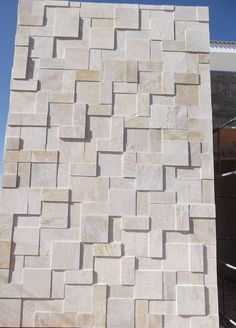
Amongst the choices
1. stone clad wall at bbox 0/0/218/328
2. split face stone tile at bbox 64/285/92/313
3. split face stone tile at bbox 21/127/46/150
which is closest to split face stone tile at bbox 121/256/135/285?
stone clad wall at bbox 0/0/218/328

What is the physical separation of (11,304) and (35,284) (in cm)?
18

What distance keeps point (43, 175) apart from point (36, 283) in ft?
2.19

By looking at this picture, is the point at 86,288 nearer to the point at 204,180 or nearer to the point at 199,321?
the point at 199,321

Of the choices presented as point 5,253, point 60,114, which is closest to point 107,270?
point 5,253

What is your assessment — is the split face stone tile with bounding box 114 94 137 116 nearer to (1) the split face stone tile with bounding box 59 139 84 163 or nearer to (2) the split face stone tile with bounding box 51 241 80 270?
(1) the split face stone tile with bounding box 59 139 84 163

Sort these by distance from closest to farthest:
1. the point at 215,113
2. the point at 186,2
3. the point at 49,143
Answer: the point at 49,143 → the point at 186,2 → the point at 215,113

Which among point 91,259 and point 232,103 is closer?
point 91,259

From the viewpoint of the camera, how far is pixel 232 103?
3832 millimetres

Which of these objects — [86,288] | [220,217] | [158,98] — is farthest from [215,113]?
[86,288]

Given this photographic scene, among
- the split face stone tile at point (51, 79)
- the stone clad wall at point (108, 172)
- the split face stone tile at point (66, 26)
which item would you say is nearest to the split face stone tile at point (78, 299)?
the stone clad wall at point (108, 172)

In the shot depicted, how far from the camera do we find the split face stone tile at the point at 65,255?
1929 millimetres

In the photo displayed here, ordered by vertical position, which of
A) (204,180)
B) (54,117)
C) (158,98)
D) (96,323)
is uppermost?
(158,98)

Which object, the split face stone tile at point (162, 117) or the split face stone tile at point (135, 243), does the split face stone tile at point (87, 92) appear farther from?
the split face stone tile at point (135, 243)

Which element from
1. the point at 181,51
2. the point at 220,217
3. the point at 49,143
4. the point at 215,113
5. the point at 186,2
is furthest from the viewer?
the point at 220,217
